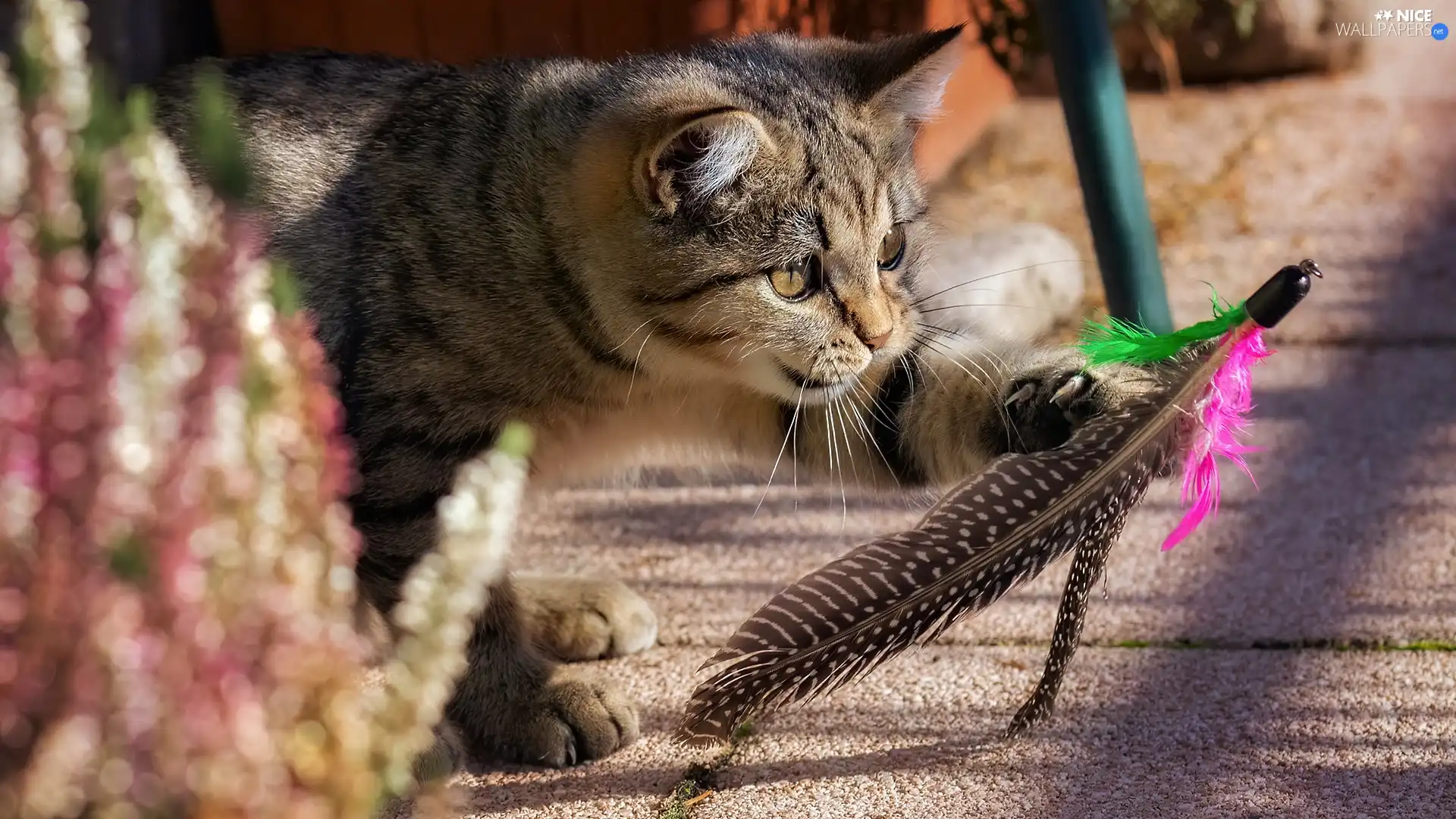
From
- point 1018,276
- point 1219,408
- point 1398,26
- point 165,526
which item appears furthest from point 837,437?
point 1398,26

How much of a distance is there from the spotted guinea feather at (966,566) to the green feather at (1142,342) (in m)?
0.02

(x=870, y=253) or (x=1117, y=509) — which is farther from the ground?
(x=870, y=253)

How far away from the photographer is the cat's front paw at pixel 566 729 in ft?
6.59

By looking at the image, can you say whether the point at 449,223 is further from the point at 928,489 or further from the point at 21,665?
the point at 21,665

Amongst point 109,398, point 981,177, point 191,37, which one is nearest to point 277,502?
point 109,398

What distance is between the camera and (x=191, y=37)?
393 centimetres

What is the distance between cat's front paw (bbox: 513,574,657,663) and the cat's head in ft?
1.42

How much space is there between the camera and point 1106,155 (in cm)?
294

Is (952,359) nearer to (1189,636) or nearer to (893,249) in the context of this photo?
(893,249)

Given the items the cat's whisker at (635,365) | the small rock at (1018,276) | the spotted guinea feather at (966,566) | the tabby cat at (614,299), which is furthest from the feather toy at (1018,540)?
the small rock at (1018,276)

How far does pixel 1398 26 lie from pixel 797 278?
430cm

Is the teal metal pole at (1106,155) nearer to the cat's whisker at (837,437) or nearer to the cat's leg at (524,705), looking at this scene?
the cat's whisker at (837,437)

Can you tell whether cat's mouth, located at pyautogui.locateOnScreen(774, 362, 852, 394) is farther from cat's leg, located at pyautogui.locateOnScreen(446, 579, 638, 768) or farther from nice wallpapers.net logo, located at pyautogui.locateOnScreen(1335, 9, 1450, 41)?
nice wallpapers.net logo, located at pyautogui.locateOnScreen(1335, 9, 1450, 41)

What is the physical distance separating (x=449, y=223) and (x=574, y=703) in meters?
0.75
